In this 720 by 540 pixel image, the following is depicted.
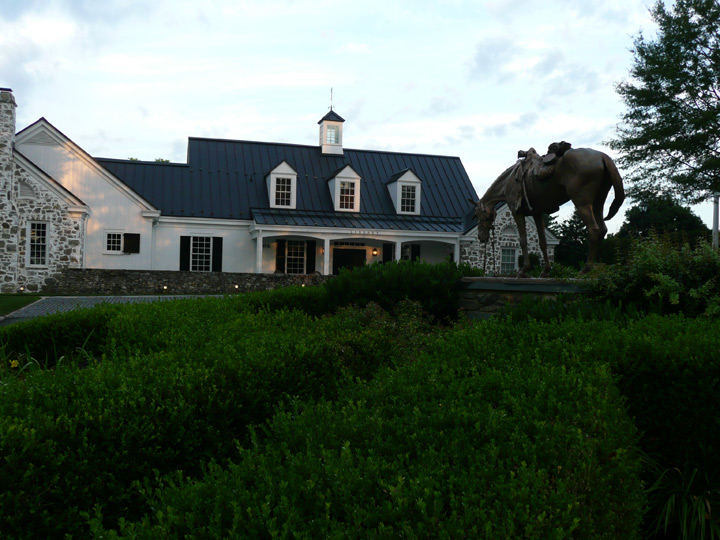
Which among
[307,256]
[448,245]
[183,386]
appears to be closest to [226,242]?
[307,256]

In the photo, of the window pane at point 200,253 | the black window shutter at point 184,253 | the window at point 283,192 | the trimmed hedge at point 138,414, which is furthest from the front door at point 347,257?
the trimmed hedge at point 138,414

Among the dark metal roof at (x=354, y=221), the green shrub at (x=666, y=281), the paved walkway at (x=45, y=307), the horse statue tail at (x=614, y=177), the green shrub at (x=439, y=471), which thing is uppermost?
the dark metal roof at (x=354, y=221)

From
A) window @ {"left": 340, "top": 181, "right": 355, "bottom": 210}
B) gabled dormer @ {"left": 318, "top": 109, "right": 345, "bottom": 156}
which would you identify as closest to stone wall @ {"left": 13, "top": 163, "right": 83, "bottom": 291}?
window @ {"left": 340, "top": 181, "right": 355, "bottom": 210}

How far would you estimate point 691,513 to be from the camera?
3676 mm

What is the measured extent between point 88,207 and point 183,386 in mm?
21878

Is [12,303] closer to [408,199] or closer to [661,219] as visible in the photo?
[408,199]

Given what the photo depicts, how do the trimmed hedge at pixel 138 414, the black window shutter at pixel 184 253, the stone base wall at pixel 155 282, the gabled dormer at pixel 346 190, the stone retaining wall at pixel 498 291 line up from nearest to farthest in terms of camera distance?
the trimmed hedge at pixel 138 414 < the stone retaining wall at pixel 498 291 < the stone base wall at pixel 155 282 < the black window shutter at pixel 184 253 < the gabled dormer at pixel 346 190

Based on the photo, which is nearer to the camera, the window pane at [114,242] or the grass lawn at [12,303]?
the grass lawn at [12,303]

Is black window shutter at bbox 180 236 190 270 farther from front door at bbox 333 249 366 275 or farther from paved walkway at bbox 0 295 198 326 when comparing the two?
paved walkway at bbox 0 295 198 326

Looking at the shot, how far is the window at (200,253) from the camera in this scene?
2486 centimetres

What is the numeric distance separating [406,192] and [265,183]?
6.63 metres

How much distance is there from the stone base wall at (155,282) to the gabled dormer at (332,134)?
33.4ft

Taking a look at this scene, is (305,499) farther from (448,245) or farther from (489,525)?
(448,245)

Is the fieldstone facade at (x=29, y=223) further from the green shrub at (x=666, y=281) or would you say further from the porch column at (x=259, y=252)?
the green shrub at (x=666, y=281)
